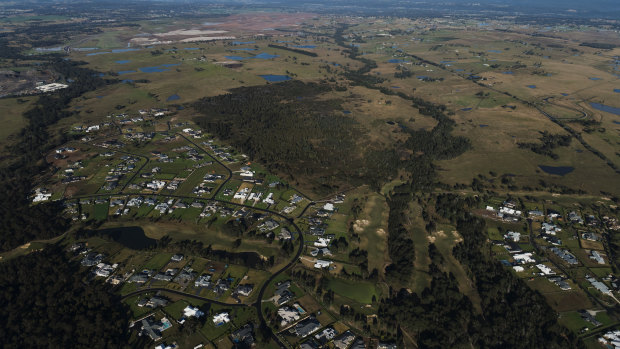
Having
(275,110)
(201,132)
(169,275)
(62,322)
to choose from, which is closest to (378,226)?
(169,275)

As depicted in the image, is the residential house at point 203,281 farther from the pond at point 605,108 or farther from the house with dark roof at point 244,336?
the pond at point 605,108

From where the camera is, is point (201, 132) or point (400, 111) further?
point (400, 111)

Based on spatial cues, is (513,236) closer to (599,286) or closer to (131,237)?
(599,286)

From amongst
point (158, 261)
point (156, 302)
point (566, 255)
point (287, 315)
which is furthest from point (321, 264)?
point (566, 255)

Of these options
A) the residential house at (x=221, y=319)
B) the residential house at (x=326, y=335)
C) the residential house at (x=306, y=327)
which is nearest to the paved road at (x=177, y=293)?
the residential house at (x=221, y=319)

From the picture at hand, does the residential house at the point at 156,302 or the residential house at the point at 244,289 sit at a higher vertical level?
the residential house at the point at 244,289

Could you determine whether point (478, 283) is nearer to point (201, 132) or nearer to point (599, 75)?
point (201, 132)
